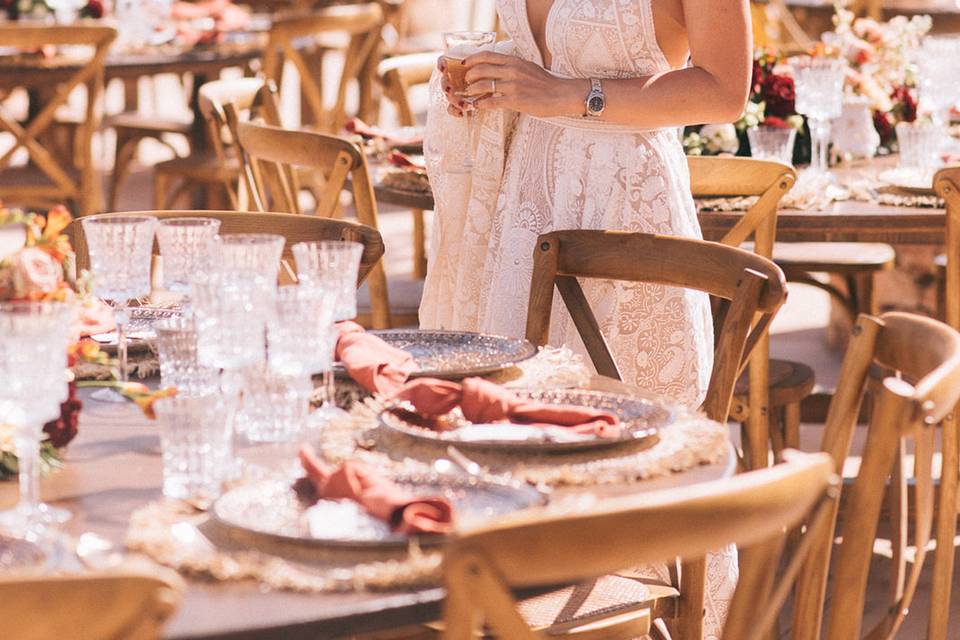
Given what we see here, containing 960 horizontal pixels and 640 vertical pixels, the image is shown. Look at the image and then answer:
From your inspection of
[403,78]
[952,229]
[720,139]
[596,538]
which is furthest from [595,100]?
[403,78]

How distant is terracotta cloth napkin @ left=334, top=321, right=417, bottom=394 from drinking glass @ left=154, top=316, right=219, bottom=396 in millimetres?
171

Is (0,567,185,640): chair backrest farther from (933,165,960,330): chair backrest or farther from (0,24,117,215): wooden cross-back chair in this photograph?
(0,24,117,215): wooden cross-back chair

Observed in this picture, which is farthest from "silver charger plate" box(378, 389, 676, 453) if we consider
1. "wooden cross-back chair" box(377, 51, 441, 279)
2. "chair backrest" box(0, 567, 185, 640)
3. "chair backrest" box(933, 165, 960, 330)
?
"wooden cross-back chair" box(377, 51, 441, 279)

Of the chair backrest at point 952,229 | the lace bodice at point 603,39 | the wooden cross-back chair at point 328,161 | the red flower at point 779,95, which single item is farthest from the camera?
the red flower at point 779,95

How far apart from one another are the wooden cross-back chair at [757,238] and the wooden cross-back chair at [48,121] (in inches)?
98.3

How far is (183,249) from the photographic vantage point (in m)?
1.91

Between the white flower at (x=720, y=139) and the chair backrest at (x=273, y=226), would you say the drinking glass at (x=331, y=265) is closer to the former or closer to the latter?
the chair backrest at (x=273, y=226)

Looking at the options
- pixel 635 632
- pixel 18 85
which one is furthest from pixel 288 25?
pixel 635 632

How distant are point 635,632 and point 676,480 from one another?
0.53 m

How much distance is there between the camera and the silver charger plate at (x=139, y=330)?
2068 millimetres

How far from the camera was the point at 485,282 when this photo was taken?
8.82ft

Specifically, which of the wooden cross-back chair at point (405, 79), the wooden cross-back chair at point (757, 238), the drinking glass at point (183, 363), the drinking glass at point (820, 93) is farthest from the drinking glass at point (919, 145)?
the drinking glass at point (183, 363)

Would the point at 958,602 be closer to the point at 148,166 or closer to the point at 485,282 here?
the point at 485,282

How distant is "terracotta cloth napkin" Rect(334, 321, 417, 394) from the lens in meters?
1.89
